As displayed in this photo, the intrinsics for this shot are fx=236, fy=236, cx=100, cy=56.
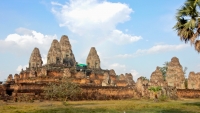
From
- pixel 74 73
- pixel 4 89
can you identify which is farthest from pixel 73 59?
pixel 4 89

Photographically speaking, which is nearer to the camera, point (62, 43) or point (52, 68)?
point (52, 68)

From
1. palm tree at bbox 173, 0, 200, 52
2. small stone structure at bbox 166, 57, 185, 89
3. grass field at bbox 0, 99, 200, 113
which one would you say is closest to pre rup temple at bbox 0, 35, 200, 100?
small stone structure at bbox 166, 57, 185, 89

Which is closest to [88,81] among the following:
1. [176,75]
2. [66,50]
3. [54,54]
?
[54,54]

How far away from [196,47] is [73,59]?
122 feet

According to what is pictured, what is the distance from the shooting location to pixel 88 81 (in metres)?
35.4

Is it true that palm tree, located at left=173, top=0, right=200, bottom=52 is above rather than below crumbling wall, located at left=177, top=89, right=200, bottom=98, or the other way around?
above

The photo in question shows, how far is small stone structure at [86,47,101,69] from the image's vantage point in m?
51.5

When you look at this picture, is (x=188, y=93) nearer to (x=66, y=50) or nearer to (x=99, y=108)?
(x=99, y=108)

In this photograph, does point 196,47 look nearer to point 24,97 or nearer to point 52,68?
point 24,97

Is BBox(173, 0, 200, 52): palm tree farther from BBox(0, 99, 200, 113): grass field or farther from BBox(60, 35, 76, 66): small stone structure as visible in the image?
BBox(60, 35, 76, 66): small stone structure

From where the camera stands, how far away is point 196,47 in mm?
13836

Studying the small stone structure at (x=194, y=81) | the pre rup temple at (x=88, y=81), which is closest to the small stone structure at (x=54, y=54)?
the pre rup temple at (x=88, y=81)

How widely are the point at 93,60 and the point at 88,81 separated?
16.4m

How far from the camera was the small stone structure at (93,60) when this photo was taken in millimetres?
51500
